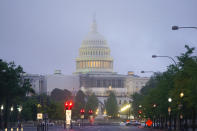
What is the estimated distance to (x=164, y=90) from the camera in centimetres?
9938

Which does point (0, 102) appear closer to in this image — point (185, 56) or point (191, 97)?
point (185, 56)

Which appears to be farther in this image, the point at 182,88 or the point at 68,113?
the point at 68,113

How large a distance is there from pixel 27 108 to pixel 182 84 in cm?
6887

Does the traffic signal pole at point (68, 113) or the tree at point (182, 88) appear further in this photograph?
the traffic signal pole at point (68, 113)

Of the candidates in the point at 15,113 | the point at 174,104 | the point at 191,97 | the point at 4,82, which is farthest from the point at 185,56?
the point at 15,113

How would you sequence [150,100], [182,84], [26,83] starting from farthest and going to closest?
[150,100], [26,83], [182,84]

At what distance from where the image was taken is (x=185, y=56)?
88250 millimetres

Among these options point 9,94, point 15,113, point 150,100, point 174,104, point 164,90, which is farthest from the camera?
point 15,113

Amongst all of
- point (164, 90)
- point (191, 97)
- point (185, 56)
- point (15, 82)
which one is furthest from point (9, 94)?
point (191, 97)

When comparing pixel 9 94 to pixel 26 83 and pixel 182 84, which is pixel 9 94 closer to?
pixel 26 83

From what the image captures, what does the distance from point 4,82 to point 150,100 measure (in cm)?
2784

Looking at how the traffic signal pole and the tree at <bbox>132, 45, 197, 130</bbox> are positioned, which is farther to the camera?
the traffic signal pole

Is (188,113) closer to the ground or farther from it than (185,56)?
closer to the ground

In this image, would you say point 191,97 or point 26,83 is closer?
point 191,97
